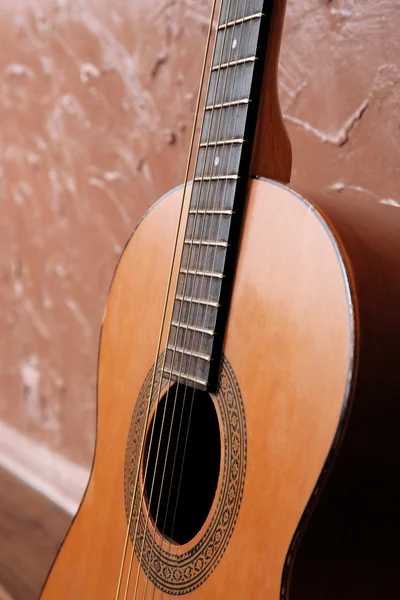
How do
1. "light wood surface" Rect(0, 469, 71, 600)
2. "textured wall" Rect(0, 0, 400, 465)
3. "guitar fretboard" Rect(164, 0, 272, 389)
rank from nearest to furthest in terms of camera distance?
"guitar fretboard" Rect(164, 0, 272, 389) → "textured wall" Rect(0, 0, 400, 465) → "light wood surface" Rect(0, 469, 71, 600)

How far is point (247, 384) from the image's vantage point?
55 centimetres

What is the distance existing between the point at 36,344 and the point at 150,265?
35.0 inches

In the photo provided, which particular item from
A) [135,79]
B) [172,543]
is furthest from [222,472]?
[135,79]

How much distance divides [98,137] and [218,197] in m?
0.79

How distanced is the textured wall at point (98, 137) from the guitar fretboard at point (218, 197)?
0.92 ft

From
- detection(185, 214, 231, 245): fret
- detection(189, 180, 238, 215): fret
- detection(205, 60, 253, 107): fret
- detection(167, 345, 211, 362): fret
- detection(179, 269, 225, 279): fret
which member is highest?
detection(205, 60, 253, 107): fret

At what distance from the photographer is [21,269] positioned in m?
1.55

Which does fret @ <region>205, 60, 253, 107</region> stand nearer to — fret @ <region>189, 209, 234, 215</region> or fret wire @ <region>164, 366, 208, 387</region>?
fret @ <region>189, 209, 234, 215</region>

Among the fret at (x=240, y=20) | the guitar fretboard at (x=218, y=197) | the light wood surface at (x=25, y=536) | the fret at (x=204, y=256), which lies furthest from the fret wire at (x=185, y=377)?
the light wood surface at (x=25, y=536)

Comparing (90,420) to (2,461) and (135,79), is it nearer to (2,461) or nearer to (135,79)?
(2,461)

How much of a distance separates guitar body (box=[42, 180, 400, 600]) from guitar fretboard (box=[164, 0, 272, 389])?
2 cm

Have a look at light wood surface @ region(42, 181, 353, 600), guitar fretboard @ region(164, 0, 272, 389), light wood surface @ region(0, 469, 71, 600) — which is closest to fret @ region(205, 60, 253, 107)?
guitar fretboard @ region(164, 0, 272, 389)

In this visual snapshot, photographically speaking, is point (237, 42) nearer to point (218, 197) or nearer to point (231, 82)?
point (231, 82)

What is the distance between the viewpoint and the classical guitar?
495mm
